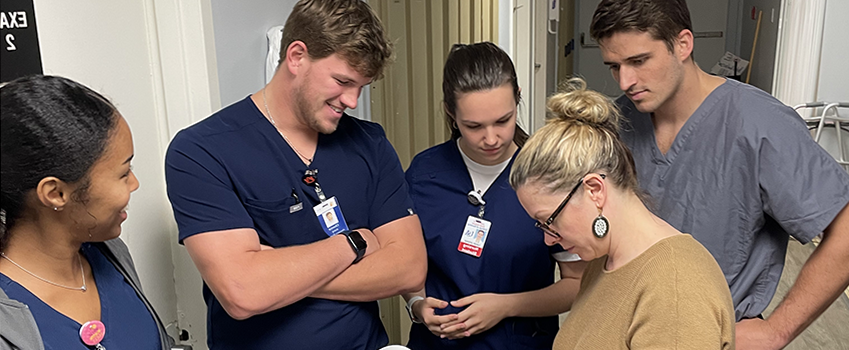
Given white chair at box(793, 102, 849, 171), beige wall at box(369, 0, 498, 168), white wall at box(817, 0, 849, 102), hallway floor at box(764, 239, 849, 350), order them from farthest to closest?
white wall at box(817, 0, 849, 102) → white chair at box(793, 102, 849, 171) → hallway floor at box(764, 239, 849, 350) → beige wall at box(369, 0, 498, 168)

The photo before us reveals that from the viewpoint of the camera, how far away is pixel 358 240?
131 cm

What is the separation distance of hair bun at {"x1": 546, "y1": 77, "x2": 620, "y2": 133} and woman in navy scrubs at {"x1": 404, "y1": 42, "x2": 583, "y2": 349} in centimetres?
31

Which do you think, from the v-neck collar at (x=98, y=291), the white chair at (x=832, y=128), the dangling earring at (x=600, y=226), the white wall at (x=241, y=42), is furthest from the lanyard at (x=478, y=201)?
the white chair at (x=832, y=128)

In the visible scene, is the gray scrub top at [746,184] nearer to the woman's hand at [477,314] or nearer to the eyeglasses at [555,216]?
the eyeglasses at [555,216]

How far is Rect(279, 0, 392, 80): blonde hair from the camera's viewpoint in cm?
126

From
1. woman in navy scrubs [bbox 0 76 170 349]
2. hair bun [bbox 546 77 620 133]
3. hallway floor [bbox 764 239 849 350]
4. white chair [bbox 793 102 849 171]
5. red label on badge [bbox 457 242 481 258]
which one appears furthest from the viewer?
white chair [bbox 793 102 849 171]

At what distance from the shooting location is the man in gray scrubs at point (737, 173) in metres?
1.31

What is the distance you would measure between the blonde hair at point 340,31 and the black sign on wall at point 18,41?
468 millimetres

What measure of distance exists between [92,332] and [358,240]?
53 cm

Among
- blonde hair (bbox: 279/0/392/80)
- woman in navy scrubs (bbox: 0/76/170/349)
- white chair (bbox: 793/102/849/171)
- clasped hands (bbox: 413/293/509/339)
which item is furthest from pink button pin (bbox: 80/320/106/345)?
white chair (bbox: 793/102/849/171)

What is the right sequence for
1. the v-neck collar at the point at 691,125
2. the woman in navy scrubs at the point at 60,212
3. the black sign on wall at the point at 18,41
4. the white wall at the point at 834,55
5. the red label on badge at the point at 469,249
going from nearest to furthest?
the woman in navy scrubs at the point at 60,212 < the black sign on wall at the point at 18,41 < the v-neck collar at the point at 691,125 < the red label on badge at the point at 469,249 < the white wall at the point at 834,55

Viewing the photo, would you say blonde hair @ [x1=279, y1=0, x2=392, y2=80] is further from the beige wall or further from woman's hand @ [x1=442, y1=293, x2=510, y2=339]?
the beige wall

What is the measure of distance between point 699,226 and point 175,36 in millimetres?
1305

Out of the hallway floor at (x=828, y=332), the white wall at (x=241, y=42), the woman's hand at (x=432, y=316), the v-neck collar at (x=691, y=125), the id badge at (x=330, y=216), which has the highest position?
the white wall at (x=241, y=42)
